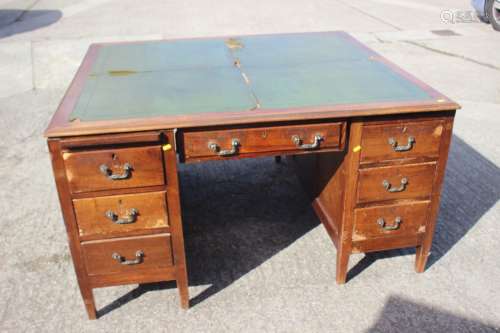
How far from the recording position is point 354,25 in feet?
27.7

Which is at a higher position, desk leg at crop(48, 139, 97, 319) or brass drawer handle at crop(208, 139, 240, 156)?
brass drawer handle at crop(208, 139, 240, 156)

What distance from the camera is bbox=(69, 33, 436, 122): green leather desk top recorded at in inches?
87.7

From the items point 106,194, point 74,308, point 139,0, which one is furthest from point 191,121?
point 139,0

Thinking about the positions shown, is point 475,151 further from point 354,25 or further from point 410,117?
point 354,25

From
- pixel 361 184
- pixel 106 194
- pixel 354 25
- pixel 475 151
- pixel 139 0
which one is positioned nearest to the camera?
pixel 106 194

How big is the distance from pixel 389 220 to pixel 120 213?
1.35 m

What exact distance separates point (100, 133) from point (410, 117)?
4.55ft

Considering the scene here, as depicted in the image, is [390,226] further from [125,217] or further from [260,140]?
[125,217]

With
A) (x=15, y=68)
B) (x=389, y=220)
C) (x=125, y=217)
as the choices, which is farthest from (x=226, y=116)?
(x=15, y=68)

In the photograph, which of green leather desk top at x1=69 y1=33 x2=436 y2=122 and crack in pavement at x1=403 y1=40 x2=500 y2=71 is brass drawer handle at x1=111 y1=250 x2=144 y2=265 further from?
crack in pavement at x1=403 y1=40 x2=500 y2=71

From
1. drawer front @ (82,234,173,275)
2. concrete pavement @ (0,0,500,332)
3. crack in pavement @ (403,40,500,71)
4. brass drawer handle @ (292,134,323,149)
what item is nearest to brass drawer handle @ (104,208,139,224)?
drawer front @ (82,234,173,275)

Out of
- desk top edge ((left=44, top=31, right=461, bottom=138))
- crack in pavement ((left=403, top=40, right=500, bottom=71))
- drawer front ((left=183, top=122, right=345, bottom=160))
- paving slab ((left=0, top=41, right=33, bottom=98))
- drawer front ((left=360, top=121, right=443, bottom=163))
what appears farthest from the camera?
crack in pavement ((left=403, top=40, right=500, bottom=71))

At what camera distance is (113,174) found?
2.13 metres

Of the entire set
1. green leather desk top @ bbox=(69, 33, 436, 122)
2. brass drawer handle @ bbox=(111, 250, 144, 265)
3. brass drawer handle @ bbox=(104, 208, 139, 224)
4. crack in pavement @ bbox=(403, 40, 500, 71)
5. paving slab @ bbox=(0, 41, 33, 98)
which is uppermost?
green leather desk top @ bbox=(69, 33, 436, 122)
